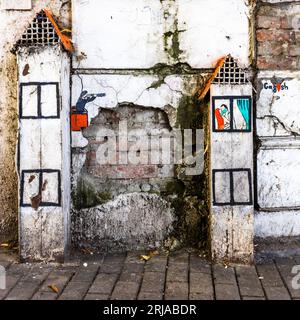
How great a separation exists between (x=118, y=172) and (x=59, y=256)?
0.97 meters

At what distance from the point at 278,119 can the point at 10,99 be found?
2.60m

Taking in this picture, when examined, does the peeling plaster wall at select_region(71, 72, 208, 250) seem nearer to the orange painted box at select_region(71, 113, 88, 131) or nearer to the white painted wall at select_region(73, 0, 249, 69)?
the orange painted box at select_region(71, 113, 88, 131)

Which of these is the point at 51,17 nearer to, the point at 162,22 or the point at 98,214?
the point at 162,22

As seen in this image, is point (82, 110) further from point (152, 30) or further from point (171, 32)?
point (171, 32)

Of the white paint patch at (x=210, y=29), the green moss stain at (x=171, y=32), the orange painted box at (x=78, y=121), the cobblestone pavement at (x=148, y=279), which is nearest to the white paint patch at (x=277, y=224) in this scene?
the cobblestone pavement at (x=148, y=279)

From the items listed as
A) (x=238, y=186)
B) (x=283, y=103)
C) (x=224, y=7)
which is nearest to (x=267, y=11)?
(x=224, y=7)

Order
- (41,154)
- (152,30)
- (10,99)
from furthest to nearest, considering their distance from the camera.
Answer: (10,99) < (152,30) < (41,154)

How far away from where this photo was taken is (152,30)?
457 centimetres

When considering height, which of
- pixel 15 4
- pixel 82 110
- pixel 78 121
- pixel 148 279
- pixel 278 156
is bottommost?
pixel 148 279

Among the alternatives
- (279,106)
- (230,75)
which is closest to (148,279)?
(230,75)

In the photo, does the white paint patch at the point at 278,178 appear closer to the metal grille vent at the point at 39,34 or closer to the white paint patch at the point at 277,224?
the white paint patch at the point at 277,224

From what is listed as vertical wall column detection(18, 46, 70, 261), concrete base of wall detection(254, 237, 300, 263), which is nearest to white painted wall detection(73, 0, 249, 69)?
vertical wall column detection(18, 46, 70, 261)

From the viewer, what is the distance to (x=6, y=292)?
3.62 meters

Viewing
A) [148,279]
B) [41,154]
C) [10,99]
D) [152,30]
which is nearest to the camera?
[148,279]
